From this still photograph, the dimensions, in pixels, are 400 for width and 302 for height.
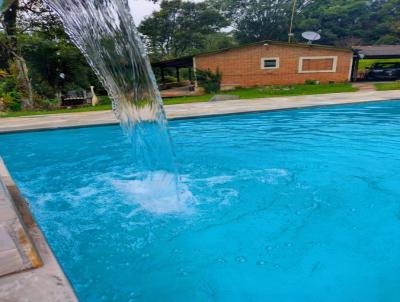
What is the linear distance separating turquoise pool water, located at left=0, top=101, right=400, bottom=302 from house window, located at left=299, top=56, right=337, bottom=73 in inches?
535

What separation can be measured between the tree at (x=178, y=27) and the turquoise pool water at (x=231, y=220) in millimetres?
26290

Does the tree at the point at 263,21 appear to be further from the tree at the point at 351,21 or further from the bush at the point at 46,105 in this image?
the bush at the point at 46,105

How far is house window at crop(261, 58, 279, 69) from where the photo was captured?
20266 mm

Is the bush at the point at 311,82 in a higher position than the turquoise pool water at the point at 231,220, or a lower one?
higher

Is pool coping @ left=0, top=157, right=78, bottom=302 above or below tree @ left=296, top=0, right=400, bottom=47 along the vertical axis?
below

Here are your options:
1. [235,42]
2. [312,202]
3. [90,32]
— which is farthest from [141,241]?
[235,42]

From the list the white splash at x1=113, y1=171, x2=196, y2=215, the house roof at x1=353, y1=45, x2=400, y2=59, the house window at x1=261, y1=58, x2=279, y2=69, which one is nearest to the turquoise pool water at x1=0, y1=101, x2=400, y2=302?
the white splash at x1=113, y1=171, x2=196, y2=215

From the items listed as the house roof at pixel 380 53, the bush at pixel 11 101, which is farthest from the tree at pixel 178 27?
the house roof at pixel 380 53

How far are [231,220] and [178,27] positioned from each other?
3359cm

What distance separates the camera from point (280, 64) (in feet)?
66.7

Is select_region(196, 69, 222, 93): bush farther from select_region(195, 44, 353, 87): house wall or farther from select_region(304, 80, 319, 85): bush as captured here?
select_region(304, 80, 319, 85): bush

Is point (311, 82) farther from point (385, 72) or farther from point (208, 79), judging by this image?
point (208, 79)

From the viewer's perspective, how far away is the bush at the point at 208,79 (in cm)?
1909

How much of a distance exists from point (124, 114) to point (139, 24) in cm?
2859
